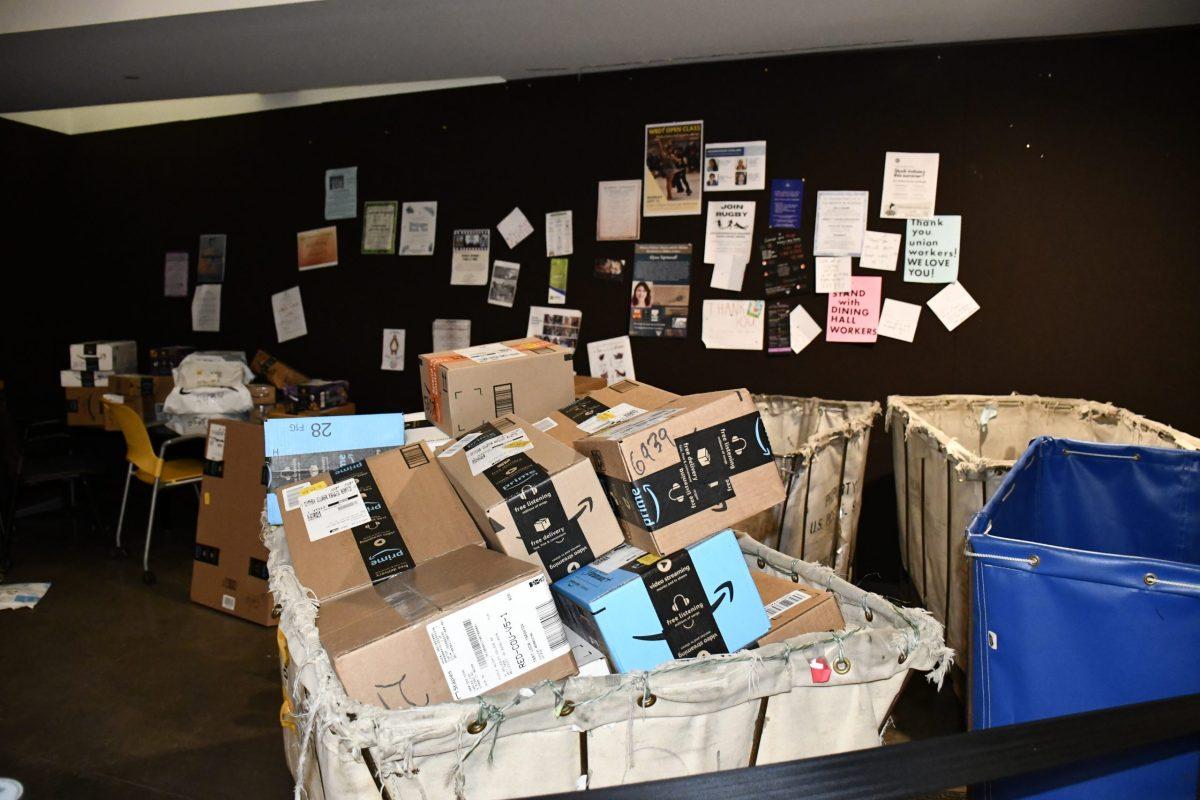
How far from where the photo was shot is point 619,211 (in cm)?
351

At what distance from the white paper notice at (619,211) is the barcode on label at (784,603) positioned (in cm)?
216

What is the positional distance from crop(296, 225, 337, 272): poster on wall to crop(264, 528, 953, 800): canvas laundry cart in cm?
308

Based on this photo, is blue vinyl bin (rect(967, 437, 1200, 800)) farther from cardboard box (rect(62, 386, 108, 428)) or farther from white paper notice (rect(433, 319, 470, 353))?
cardboard box (rect(62, 386, 108, 428))

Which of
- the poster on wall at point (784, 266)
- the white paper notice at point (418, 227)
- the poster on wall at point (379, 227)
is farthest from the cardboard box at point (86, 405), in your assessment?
the poster on wall at point (784, 266)

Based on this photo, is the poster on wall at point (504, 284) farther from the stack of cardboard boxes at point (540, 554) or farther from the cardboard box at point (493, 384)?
the stack of cardboard boxes at point (540, 554)

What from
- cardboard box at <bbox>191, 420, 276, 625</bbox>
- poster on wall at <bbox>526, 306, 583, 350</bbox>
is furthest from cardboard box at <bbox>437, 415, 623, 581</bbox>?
poster on wall at <bbox>526, 306, 583, 350</bbox>

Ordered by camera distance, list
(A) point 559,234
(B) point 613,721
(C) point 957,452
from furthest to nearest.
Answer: (A) point 559,234, (C) point 957,452, (B) point 613,721

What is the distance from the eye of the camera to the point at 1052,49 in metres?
2.88

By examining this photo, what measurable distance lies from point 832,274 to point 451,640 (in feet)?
8.05

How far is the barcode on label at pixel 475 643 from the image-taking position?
1361mm

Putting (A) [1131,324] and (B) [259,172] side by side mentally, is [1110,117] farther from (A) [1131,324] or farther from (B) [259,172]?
(B) [259,172]

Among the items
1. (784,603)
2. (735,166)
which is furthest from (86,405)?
(784,603)

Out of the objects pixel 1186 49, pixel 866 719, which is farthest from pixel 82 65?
pixel 1186 49

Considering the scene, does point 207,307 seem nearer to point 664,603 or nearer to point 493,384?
point 493,384
